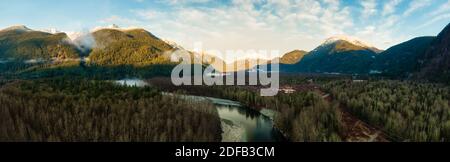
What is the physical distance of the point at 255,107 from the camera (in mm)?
83562

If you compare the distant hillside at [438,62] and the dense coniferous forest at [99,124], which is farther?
the distant hillside at [438,62]

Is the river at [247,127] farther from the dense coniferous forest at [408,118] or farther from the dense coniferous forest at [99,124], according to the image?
the dense coniferous forest at [408,118]

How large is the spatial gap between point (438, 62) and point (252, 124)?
441ft

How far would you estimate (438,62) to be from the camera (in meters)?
146

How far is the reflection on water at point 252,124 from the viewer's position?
159 feet

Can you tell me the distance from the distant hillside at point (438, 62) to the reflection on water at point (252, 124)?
3598 inches

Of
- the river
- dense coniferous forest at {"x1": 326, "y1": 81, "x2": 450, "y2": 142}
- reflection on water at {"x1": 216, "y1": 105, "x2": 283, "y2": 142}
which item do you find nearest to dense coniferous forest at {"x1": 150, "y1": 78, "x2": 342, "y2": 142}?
reflection on water at {"x1": 216, "y1": 105, "x2": 283, "y2": 142}

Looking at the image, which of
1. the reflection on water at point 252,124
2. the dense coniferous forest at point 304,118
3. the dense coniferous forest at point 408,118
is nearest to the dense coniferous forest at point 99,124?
the reflection on water at point 252,124

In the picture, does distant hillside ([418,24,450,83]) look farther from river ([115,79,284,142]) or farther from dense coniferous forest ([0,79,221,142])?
dense coniferous forest ([0,79,221,142])
